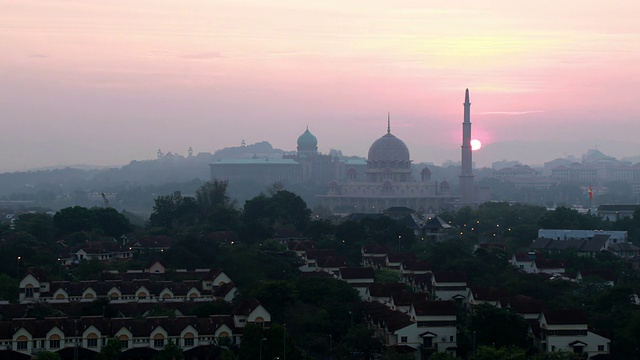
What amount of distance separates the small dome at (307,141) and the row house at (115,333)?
133 meters

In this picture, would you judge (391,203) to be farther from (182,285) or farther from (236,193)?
(182,285)

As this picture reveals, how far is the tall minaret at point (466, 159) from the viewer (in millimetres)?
132625

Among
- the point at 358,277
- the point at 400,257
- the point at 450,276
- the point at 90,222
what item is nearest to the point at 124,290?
the point at 358,277

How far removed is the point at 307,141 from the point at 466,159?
44144 mm

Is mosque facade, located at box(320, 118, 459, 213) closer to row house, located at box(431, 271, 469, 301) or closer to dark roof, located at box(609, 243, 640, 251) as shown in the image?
dark roof, located at box(609, 243, 640, 251)

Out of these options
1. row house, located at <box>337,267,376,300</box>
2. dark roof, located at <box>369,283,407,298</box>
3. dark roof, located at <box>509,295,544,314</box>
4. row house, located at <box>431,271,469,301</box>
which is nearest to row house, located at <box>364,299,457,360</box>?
dark roof, located at <box>509,295,544,314</box>

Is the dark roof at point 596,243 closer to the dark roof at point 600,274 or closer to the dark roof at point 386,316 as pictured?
the dark roof at point 600,274

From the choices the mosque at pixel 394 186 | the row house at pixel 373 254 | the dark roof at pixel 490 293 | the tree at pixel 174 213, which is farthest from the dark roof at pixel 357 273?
the mosque at pixel 394 186

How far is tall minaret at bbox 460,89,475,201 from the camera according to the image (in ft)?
435

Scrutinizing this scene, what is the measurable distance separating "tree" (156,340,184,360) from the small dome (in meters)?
136

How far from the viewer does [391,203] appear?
127375 millimetres

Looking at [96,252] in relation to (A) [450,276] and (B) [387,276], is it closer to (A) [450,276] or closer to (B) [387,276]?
(B) [387,276]

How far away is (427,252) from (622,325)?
20027mm

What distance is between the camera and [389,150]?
133 meters
